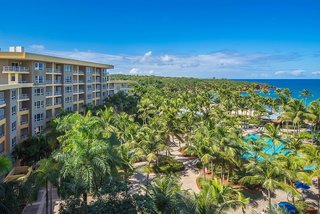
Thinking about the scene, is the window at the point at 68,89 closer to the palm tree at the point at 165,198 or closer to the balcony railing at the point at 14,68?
the balcony railing at the point at 14,68

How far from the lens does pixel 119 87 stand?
97625 mm

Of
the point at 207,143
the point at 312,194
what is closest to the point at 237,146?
the point at 207,143

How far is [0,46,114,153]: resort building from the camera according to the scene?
35.7m

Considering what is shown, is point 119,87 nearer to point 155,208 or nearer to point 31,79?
point 31,79

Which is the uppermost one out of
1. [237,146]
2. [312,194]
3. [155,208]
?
[237,146]

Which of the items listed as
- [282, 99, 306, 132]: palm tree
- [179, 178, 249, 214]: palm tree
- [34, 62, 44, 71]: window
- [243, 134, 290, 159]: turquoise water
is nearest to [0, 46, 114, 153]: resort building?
[34, 62, 44, 71]: window

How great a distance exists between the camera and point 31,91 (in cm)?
4322

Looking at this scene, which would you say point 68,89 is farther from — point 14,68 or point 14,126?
point 14,126

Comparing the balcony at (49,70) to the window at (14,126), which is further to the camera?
the balcony at (49,70)

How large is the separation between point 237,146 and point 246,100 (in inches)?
1951

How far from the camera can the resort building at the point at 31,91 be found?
35656 millimetres

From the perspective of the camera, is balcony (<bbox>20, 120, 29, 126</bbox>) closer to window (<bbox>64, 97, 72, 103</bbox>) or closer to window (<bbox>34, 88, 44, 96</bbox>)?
window (<bbox>34, 88, 44, 96</bbox>)

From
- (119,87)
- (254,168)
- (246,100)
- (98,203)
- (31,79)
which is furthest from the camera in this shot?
(119,87)

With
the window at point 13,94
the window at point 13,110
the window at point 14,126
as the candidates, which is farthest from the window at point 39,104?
the window at point 14,126
